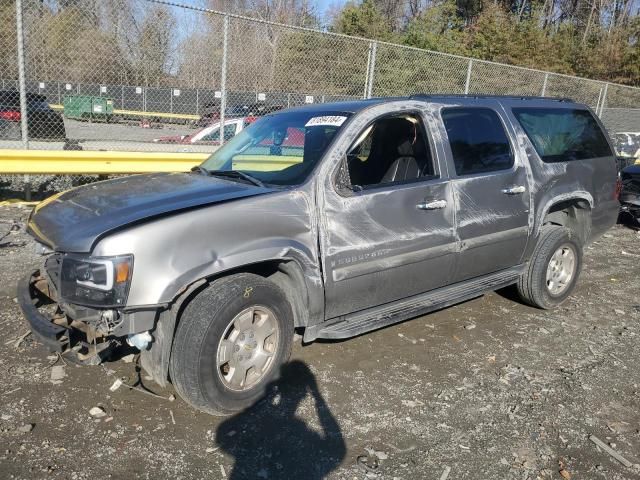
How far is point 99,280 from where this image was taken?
8.66 feet

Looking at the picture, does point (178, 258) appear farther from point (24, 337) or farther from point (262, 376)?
point (24, 337)

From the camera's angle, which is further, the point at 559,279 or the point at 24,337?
the point at 559,279

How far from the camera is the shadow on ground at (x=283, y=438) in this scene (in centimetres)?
266

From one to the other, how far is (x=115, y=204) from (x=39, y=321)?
78 cm

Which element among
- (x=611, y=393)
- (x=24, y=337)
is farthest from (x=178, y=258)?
(x=611, y=393)

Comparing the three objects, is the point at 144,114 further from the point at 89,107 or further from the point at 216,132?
the point at 216,132

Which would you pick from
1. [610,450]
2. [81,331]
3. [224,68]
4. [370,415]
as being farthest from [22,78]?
[610,450]

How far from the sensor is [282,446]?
283 cm

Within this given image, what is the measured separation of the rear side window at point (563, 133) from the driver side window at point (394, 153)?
1.21 metres

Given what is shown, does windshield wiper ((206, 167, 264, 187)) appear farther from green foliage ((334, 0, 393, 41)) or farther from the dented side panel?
green foliage ((334, 0, 393, 41))

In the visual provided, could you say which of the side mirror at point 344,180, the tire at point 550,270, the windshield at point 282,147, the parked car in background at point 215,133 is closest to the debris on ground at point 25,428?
the windshield at point 282,147

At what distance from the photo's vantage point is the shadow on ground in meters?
2.66

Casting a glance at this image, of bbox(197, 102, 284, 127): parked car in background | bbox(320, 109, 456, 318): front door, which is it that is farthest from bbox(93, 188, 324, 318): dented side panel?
bbox(197, 102, 284, 127): parked car in background

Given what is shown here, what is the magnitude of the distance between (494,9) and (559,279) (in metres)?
39.9
